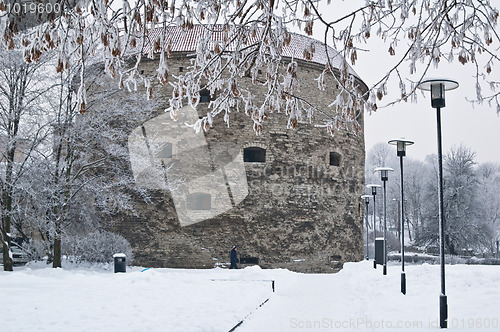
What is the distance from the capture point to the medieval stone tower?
49.2 ft

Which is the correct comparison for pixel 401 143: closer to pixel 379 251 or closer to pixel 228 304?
pixel 228 304

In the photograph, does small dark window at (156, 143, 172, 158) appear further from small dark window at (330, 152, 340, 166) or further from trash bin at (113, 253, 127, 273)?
small dark window at (330, 152, 340, 166)

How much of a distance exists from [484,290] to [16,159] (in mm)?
10132

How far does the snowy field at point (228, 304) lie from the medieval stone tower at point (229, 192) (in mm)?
4726

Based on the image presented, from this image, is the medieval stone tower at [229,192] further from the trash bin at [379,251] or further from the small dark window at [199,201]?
the trash bin at [379,251]

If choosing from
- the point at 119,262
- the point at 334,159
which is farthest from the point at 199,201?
the point at 334,159

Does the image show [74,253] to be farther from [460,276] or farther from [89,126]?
[460,276]

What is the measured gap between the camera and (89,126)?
12.4 m

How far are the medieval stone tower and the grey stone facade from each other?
3 cm

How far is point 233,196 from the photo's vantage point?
15352 millimetres

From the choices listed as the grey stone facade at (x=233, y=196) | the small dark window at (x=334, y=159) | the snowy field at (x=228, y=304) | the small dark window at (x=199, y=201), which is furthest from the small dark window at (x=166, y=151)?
the snowy field at (x=228, y=304)

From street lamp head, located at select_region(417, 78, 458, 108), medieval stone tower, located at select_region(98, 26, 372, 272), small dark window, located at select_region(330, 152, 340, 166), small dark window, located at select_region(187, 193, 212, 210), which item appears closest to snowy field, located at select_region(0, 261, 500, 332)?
street lamp head, located at select_region(417, 78, 458, 108)

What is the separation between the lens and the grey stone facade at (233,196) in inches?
591

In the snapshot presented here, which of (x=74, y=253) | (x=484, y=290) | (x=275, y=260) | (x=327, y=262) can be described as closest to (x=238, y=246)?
(x=275, y=260)
